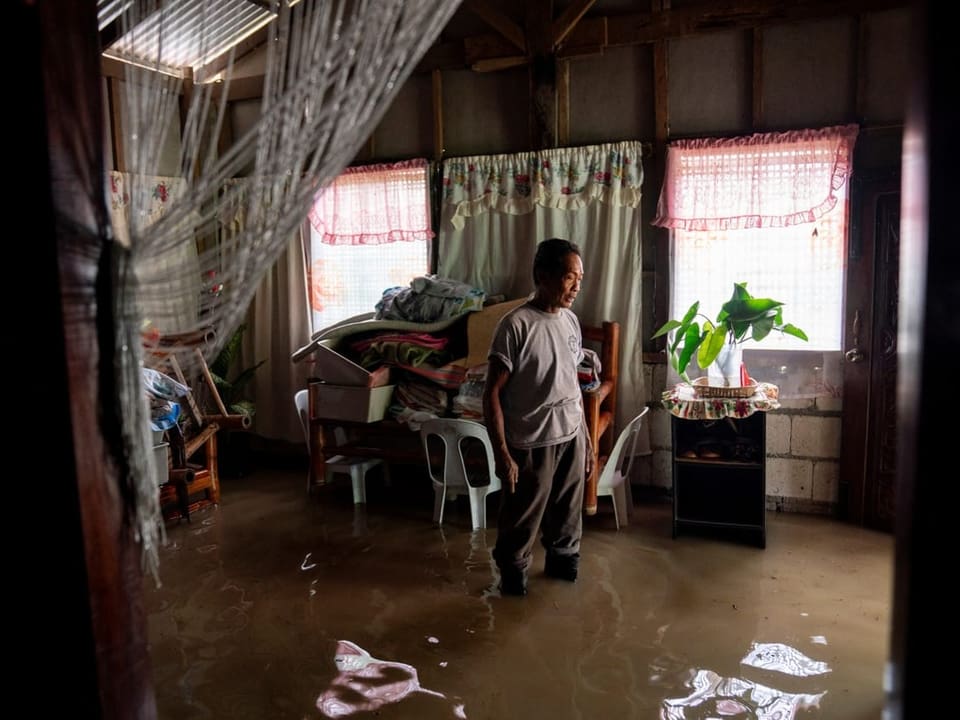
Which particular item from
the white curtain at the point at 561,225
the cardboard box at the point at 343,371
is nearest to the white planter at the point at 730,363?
the white curtain at the point at 561,225

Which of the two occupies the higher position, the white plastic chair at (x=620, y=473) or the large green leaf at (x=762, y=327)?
the large green leaf at (x=762, y=327)

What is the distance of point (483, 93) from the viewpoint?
438 centimetres

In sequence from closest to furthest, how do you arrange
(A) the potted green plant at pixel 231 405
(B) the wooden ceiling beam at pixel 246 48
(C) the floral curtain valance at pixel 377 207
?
(C) the floral curtain valance at pixel 377 207 < (B) the wooden ceiling beam at pixel 246 48 < (A) the potted green plant at pixel 231 405

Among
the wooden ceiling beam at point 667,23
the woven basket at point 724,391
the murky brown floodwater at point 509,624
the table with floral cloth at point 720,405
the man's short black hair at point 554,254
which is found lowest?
the murky brown floodwater at point 509,624

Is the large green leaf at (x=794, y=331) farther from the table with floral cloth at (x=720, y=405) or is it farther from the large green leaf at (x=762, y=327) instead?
the table with floral cloth at (x=720, y=405)

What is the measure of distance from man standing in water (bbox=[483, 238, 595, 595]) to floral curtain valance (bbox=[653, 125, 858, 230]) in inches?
53.6

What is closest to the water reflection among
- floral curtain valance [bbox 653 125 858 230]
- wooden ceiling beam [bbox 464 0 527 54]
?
floral curtain valance [bbox 653 125 858 230]

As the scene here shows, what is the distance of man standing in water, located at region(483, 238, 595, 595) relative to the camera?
2711mm

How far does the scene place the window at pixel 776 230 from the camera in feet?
11.9

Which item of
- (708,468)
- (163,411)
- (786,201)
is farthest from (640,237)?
(163,411)

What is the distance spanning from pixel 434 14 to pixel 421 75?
12.0 feet

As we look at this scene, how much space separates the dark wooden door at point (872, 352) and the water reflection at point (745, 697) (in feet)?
5.07

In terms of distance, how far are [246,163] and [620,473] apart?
3.04m

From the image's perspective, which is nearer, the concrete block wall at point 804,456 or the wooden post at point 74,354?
the wooden post at point 74,354
